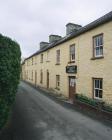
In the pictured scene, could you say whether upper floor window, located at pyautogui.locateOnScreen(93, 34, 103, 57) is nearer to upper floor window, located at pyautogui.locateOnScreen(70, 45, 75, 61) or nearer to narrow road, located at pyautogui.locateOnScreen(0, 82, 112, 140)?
upper floor window, located at pyautogui.locateOnScreen(70, 45, 75, 61)

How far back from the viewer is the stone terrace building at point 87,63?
1466 cm

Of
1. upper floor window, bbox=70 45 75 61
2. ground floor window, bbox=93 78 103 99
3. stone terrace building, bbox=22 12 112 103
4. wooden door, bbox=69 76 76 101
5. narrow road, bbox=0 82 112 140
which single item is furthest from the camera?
upper floor window, bbox=70 45 75 61

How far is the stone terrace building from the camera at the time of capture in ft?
48.1

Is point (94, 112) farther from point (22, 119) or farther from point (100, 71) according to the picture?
point (22, 119)

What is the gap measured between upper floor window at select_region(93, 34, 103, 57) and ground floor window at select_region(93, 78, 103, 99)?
81.5 inches

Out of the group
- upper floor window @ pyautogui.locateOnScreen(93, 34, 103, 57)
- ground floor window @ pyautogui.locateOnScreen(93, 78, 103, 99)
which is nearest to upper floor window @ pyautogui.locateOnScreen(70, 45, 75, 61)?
upper floor window @ pyautogui.locateOnScreen(93, 34, 103, 57)

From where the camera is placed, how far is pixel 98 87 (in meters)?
15.8

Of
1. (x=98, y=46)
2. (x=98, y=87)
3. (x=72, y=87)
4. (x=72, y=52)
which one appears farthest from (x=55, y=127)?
(x=72, y=52)

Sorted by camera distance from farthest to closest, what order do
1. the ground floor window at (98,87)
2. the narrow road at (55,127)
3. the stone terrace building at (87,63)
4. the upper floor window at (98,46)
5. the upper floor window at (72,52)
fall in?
1. the upper floor window at (72,52)
2. the upper floor window at (98,46)
3. the ground floor window at (98,87)
4. the stone terrace building at (87,63)
5. the narrow road at (55,127)

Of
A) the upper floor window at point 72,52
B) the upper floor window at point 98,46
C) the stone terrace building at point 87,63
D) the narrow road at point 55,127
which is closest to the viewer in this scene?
the narrow road at point 55,127

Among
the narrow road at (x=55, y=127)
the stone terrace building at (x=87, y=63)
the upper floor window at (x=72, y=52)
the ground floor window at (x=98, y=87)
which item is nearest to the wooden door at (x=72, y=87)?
the stone terrace building at (x=87, y=63)

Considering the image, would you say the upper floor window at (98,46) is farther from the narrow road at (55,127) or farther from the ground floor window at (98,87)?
the narrow road at (55,127)

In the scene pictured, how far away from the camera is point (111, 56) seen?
14.2 m

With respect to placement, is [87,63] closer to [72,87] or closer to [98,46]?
[98,46]
